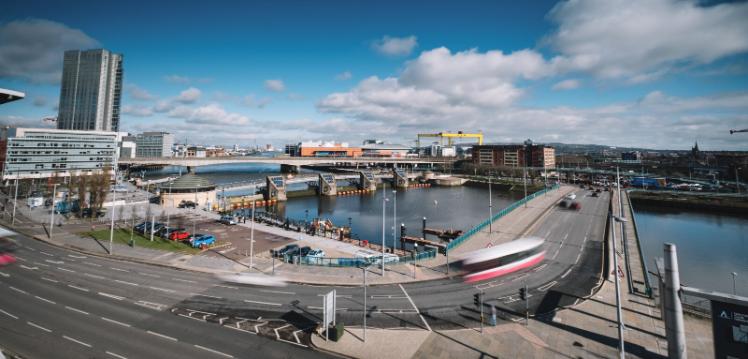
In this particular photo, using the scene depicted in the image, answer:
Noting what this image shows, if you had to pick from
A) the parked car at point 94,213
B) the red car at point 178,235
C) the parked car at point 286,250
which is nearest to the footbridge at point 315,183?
the parked car at point 94,213

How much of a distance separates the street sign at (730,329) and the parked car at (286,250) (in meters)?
32.9

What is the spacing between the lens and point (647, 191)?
345ft

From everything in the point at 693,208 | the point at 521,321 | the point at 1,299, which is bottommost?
the point at 1,299

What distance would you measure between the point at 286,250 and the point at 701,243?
6988 centimetres

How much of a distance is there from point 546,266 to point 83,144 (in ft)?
508

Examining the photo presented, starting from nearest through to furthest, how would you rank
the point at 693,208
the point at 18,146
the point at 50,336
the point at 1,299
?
the point at 50,336
the point at 1,299
the point at 693,208
the point at 18,146

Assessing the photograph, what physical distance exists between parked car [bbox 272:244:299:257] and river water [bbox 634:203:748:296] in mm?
45298

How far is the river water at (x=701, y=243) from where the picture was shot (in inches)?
1489

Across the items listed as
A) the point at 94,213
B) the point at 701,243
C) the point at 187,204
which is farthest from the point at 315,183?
the point at 701,243

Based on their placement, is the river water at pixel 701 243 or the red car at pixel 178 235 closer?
the river water at pixel 701 243

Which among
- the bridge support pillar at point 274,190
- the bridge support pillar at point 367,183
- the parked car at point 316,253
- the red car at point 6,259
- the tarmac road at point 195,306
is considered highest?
the bridge support pillar at point 367,183

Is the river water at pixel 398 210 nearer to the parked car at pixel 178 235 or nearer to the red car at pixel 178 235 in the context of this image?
the parked car at pixel 178 235

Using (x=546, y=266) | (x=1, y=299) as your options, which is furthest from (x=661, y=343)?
(x=1, y=299)

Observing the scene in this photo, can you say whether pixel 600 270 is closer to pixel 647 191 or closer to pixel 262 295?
pixel 262 295
